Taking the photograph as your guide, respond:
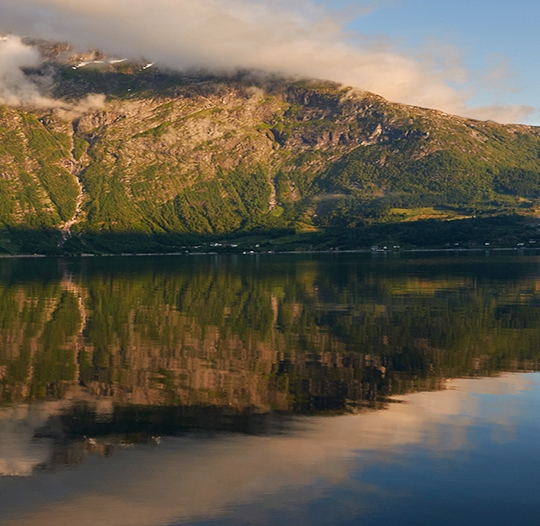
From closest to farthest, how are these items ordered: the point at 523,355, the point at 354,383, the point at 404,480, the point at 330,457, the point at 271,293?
the point at 404,480
the point at 330,457
the point at 354,383
the point at 523,355
the point at 271,293

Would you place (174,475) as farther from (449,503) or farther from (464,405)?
(464,405)

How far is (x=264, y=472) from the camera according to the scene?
30016mm

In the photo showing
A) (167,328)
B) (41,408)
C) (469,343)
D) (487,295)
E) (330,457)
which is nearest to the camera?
(330,457)

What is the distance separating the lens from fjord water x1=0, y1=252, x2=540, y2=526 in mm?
26938

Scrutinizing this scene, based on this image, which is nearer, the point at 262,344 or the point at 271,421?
the point at 271,421

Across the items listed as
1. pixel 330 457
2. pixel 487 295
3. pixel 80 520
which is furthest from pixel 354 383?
pixel 487 295

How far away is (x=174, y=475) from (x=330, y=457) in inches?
295

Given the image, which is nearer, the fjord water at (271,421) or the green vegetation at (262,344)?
the fjord water at (271,421)

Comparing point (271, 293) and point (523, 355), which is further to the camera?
point (271, 293)

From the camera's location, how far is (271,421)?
37625mm

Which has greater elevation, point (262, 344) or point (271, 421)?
point (271, 421)

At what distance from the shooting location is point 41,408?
40.8m

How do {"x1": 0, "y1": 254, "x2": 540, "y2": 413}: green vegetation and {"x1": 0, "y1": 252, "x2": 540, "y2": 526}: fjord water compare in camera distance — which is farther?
{"x1": 0, "y1": 254, "x2": 540, "y2": 413}: green vegetation

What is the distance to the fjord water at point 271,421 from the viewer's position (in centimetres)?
2694
